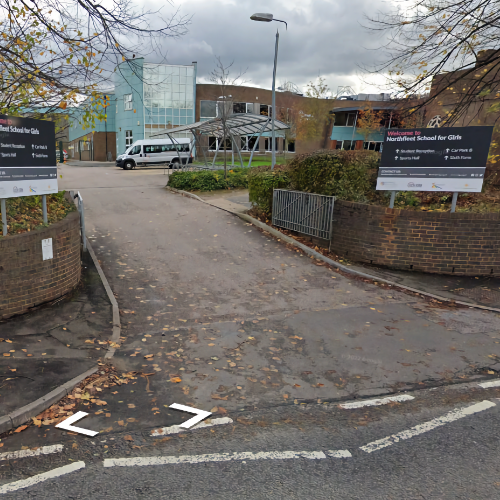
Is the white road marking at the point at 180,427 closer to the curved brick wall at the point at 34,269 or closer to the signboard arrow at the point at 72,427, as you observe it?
the signboard arrow at the point at 72,427

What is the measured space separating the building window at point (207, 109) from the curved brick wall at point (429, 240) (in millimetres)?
45157

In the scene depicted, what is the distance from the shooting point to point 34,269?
23.8ft

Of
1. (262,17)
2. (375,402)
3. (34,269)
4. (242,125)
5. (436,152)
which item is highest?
(262,17)

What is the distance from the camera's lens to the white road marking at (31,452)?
384 cm

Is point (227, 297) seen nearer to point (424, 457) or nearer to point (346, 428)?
point (346, 428)

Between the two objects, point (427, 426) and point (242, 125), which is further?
point (242, 125)

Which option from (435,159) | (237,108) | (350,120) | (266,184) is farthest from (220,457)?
(350,120)

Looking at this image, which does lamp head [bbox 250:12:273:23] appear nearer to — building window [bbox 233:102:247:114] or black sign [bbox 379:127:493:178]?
black sign [bbox 379:127:493:178]

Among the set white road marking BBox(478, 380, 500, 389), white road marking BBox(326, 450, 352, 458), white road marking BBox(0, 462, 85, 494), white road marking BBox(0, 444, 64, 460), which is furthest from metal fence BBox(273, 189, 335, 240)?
white road marking BBox(0, 462, 85, 494)

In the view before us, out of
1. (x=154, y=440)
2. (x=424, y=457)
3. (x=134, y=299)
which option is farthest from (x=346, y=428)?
(x=134, y=299)

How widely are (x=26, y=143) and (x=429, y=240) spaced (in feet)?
28.6

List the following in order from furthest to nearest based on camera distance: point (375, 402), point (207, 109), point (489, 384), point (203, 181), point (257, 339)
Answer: point (207, 109), point (203, 181), point (257, 339), point (489, 384), point (375, 402)

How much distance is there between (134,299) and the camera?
834cm

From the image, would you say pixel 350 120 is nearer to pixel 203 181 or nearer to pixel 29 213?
pixel 203 181
